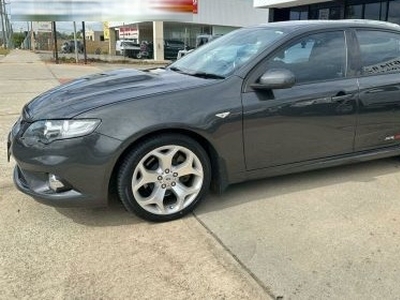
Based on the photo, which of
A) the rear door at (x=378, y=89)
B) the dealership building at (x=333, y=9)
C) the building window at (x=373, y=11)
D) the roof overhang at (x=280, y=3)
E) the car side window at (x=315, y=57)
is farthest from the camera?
the roof overhang at (x=280, y=3)

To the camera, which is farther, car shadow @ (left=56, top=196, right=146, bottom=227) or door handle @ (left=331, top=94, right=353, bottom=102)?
door handle @ (left=331, top=94, right=353, bottom=102)

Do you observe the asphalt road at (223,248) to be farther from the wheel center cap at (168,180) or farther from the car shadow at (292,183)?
the wheel center cap at (168,180)

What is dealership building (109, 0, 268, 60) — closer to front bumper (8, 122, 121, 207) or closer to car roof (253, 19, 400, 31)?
car roof (253, 19, 400, 31)

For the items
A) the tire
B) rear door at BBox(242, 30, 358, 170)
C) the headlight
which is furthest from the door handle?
the headlight

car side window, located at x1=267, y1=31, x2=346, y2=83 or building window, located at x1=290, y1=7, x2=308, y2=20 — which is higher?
building window, located at x1=290, y1=7, x2=308, y2=20

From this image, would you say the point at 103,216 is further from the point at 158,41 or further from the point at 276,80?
the point at 158,41

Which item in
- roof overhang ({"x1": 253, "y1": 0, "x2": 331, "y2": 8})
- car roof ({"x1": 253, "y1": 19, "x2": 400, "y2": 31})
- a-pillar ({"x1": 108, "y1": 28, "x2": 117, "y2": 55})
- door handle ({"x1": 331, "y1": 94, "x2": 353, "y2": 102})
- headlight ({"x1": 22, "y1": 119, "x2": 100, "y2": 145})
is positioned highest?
roof overhang ({"x1": 253, "y1": 0, "x2": 331, "y2": 8})

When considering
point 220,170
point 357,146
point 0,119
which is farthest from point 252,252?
point 0,119

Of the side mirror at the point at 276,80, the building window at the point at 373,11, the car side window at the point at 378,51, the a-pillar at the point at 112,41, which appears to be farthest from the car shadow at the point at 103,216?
the a-pillar at the point at 112,41

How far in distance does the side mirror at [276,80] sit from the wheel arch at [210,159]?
62cm

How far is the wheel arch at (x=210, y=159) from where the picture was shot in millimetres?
3248

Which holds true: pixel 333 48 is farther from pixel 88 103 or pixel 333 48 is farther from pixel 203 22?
pixel 203 22

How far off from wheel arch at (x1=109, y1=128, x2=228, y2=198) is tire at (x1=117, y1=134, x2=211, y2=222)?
34 mm

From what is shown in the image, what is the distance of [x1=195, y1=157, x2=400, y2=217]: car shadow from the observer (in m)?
3.83
